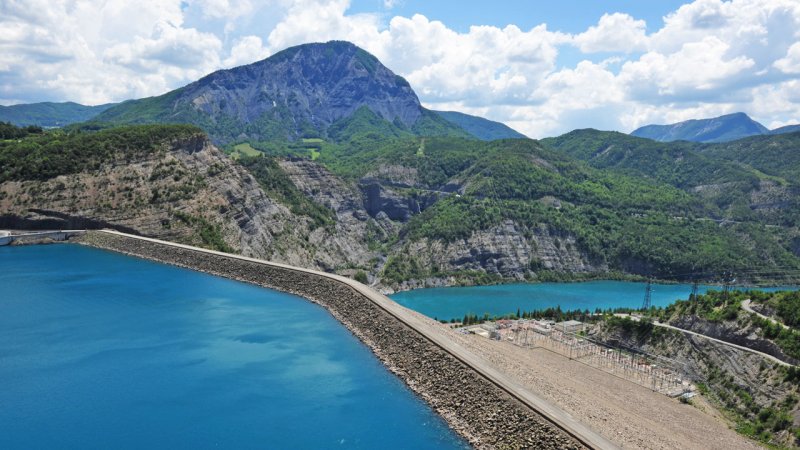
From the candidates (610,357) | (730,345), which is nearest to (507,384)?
(610,357)

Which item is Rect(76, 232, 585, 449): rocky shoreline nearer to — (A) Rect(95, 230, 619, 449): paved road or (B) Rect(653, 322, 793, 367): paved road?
(A) Rect(95, 230, 619, 449): paved road

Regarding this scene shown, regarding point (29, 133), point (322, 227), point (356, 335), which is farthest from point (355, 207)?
point (356, 335)

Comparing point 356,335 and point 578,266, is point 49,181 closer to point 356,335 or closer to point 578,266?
point 356,335

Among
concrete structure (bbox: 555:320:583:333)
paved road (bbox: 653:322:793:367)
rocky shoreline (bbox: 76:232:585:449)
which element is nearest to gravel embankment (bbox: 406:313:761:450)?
rocky shoreline (bbox: 76:232:585:449)

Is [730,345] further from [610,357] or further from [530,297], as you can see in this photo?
[530,297]

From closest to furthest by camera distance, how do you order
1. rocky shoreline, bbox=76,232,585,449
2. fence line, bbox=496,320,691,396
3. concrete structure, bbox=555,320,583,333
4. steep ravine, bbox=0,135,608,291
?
rocky shoreline, bbox=76,232,585,449, fence line, bbox=496,320,691,396, concrete structure, bbox=555,320,583,333, steep ravine, bbox=0,135,608,291

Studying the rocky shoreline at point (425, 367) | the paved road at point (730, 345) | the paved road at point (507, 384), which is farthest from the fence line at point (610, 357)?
the rocky shoreline at point (425, 367)
